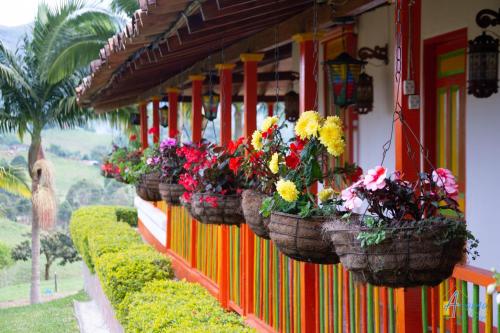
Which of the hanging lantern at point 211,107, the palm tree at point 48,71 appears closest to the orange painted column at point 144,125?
the hanging lantern at point 211,107

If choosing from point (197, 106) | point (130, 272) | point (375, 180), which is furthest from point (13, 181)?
point (375, 180)

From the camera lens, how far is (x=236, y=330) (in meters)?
4.98

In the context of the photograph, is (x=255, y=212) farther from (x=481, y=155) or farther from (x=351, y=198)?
(x=481, y=155)

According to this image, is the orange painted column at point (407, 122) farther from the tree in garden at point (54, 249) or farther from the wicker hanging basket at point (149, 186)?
the tree in garden at point (54, 249)

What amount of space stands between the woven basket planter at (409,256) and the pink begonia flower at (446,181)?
16cm

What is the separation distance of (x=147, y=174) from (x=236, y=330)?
3241mm

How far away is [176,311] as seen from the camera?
563cm

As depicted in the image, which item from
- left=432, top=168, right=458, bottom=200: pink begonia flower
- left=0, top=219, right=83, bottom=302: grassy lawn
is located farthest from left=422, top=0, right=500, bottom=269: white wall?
left=0, top=219, right=83, bottom=302: grassy lawn

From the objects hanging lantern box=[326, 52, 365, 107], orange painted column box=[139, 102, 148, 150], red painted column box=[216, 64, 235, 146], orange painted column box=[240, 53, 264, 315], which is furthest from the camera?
orange painted column box=[139, 102, 148, 150]

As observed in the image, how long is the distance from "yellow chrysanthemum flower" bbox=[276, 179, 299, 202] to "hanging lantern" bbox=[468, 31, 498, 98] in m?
2.22

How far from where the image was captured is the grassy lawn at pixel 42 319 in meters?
13.2

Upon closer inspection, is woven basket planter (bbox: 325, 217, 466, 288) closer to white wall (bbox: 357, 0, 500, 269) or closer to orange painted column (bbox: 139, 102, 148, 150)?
white wall (bbox: 357, 0, 500, 269)

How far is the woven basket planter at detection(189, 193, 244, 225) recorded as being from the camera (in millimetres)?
5055

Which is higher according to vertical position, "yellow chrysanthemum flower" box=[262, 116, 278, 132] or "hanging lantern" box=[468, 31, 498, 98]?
"hanging lantern" box=[468, 31, 498, 98]
